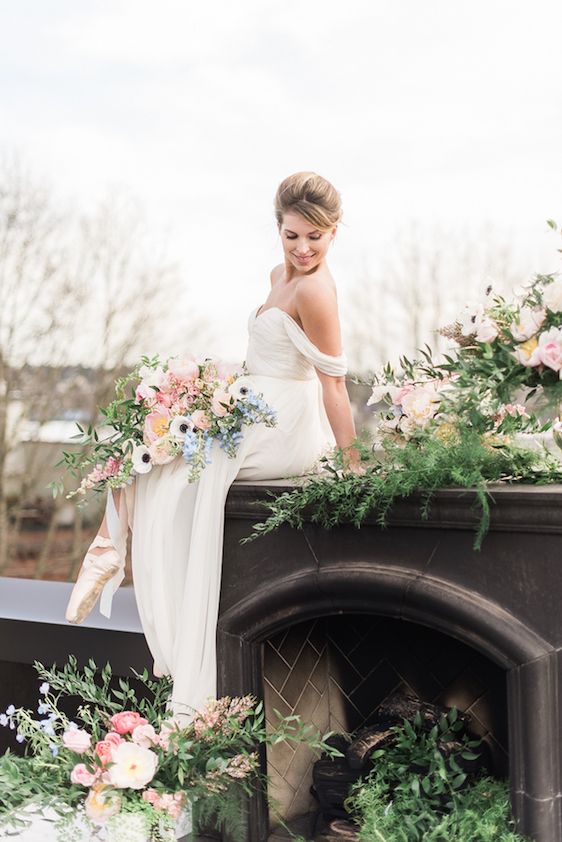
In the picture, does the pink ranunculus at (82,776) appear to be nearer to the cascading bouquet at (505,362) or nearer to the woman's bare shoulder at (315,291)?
the cascading bouquet at (505,362)

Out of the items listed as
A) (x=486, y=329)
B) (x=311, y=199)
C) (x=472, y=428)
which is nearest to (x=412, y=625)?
(x=472, y=428)

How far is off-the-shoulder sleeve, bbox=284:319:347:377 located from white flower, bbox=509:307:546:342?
2.12 feet

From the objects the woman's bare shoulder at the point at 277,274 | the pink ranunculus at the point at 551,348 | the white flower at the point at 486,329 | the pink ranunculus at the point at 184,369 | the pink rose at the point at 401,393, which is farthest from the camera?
the woman's bare shoulder at the point at 277,274

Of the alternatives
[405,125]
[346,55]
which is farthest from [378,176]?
[346,55]

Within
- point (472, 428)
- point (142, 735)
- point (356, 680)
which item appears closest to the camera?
point (472, 428)

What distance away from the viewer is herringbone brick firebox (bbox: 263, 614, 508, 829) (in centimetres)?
300

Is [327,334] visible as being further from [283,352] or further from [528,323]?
[528,323]

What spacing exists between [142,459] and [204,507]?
0.80 ft

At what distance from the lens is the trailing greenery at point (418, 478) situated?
2.53 metres

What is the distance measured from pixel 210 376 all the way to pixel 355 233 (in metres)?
4.85

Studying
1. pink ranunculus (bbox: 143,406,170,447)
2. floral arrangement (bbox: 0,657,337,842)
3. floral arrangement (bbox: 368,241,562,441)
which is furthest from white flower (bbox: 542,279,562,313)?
floral arrangement (bbox: 0,657,337,842)

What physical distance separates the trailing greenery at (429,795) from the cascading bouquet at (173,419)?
0.96 m

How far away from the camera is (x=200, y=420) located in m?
2.93

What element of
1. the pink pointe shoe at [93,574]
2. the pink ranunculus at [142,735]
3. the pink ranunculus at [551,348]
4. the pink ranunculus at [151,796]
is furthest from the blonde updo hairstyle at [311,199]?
the pink ranunculus at [151,796]
